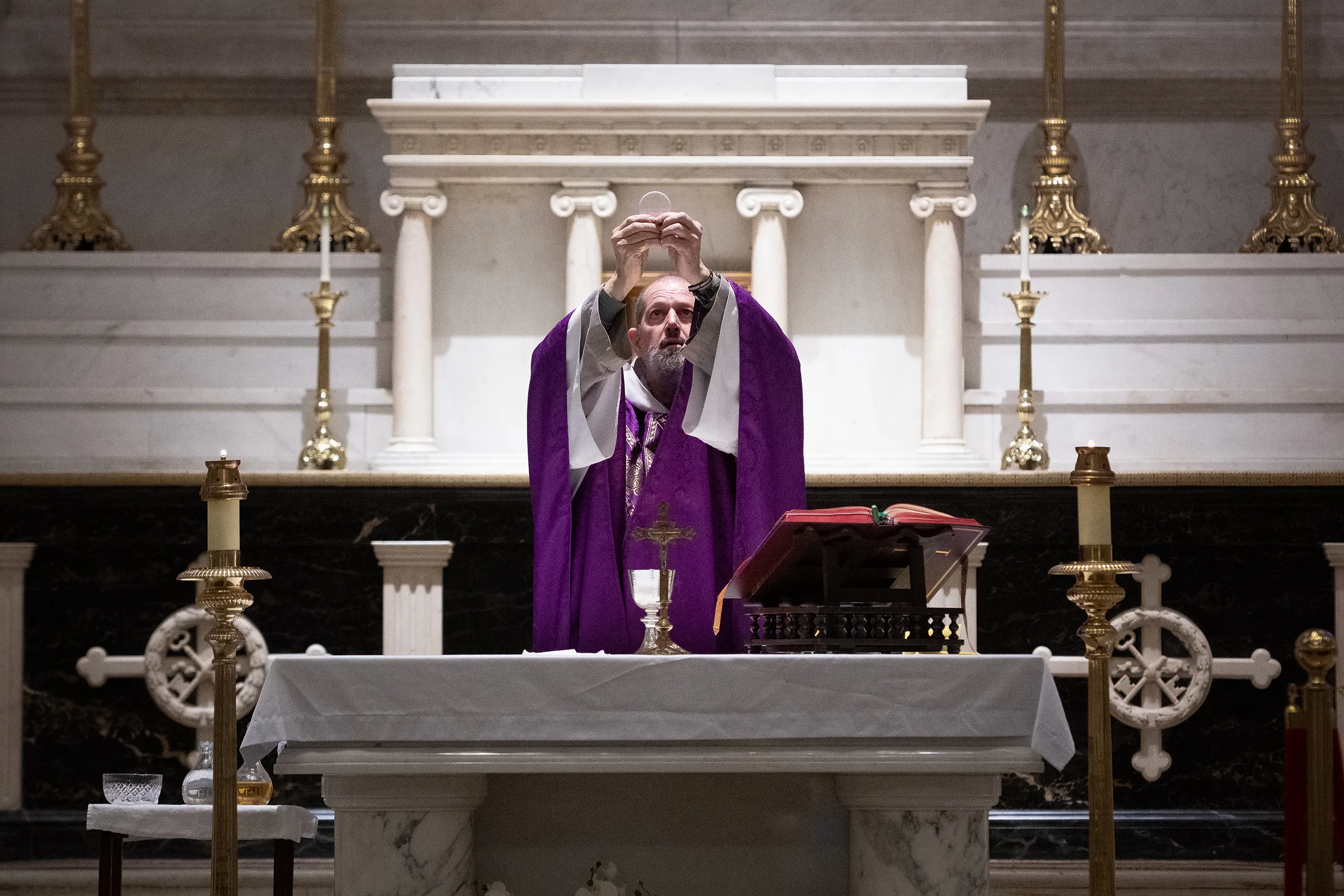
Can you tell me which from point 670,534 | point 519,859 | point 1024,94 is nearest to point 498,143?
point 1024,94

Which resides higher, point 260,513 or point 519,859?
point 260,513

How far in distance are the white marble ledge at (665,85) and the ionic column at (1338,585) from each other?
2.44 m

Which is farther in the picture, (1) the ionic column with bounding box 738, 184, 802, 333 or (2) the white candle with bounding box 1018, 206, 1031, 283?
(2) the white candle with bounding box 1018, 206, 1031, 283

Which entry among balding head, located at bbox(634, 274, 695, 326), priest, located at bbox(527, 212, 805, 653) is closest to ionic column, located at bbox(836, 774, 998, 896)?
priest, located at bbox(527, 212, 805, 653)

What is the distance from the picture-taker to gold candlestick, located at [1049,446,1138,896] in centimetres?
385

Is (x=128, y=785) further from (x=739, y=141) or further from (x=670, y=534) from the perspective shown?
(x=739, y=141)

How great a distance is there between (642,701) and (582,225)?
176 inches

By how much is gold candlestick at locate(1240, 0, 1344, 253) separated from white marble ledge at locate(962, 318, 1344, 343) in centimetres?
65

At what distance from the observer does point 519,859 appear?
146 inches

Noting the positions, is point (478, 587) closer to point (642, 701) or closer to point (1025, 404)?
point (1025, 404)

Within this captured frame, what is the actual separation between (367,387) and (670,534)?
4183mm

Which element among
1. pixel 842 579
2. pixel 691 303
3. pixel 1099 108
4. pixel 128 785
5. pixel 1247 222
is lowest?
pixel 128 785

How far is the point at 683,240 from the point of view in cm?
435

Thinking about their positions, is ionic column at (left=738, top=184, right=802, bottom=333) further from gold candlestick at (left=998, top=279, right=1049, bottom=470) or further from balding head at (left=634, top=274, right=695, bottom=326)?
balding head at (left=634, top=274, right=695, bottom=326)
